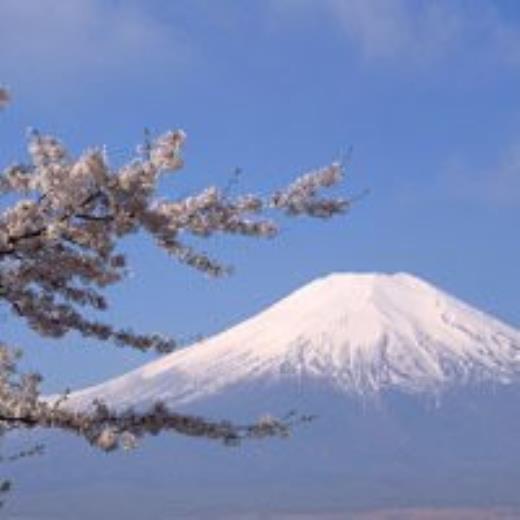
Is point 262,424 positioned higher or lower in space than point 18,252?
lower

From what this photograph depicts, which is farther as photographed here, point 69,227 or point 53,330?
point 53,330

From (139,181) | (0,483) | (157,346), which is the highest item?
(139,181)

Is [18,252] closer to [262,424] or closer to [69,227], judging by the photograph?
[69,227]

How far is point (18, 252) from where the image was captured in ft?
32.3

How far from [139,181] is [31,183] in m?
0.68

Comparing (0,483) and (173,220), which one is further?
(0,483)

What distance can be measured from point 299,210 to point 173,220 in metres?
0.80

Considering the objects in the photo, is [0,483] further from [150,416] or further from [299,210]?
[299,210]

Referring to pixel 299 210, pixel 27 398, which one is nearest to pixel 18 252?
pixel 27 398

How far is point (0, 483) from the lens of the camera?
10953 millimetres

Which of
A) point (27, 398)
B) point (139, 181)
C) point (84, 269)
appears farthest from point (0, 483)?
point (139, 181)

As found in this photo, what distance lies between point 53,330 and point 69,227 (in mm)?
977

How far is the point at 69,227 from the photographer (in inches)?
385

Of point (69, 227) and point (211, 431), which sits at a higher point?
point (69, 227)
